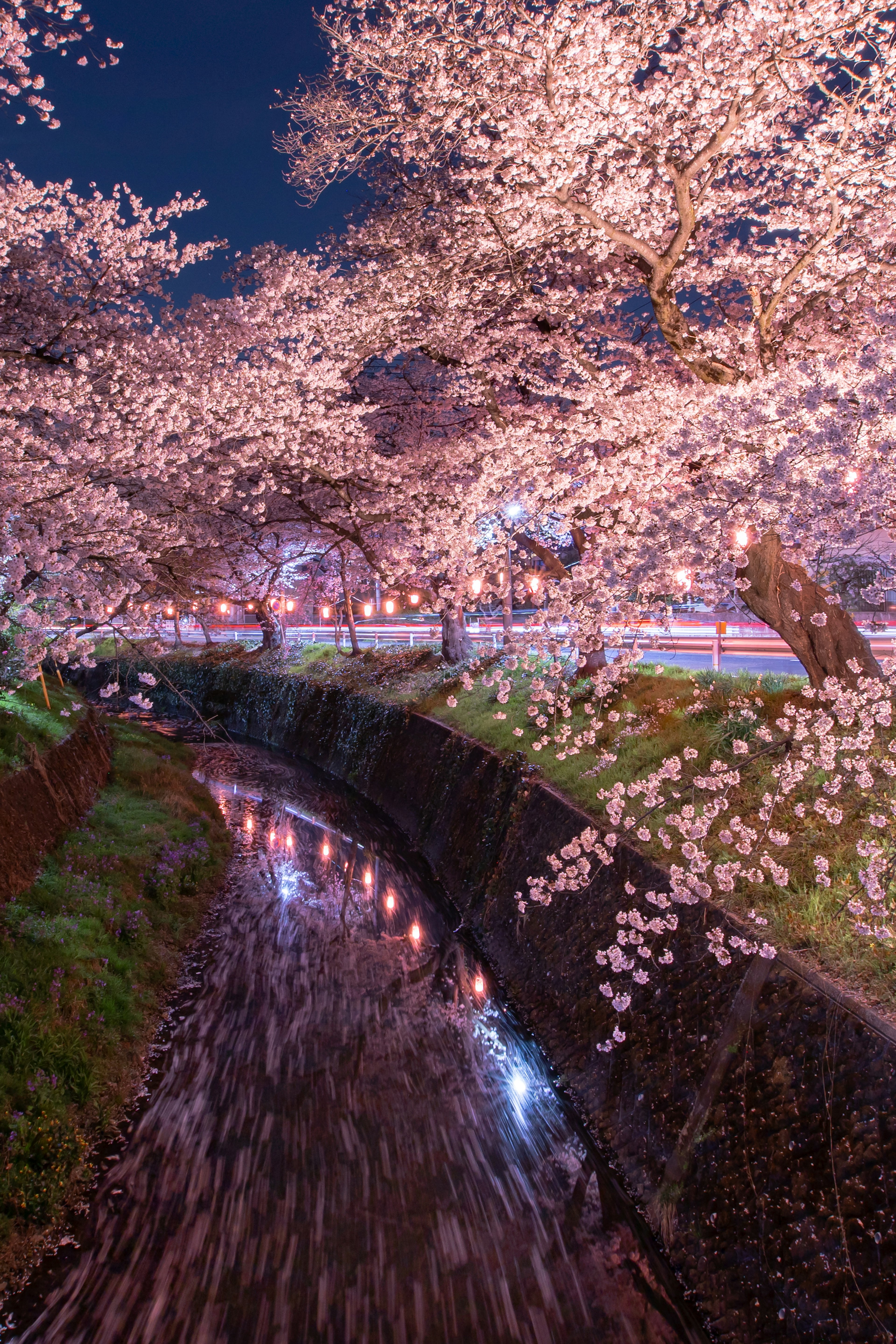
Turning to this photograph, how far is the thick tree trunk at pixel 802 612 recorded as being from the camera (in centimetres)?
894

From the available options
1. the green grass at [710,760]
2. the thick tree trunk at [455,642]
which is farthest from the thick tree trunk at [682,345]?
the thick tree trunk at [455,642]

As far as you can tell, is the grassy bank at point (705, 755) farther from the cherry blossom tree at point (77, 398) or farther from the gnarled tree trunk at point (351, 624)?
the gnarled tree trunk at point (351, 624)

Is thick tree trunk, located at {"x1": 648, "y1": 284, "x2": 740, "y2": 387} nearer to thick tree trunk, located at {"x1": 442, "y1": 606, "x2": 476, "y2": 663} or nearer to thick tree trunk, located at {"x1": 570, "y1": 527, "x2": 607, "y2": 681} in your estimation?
thick tree trunk, located at {"x1": 570, "y1": 527, "x2": 607, "y2": 681}

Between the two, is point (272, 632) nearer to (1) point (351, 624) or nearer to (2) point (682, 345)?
(1) point (351, 624)

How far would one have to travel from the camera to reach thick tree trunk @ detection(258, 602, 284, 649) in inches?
1437

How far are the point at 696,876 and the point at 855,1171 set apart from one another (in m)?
2.90

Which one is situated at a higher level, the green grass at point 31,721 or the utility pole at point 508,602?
the utility pole at point 508,602

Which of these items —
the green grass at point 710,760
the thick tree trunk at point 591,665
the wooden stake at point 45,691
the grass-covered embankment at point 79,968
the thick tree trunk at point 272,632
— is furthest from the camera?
the thick tree trunk at point 272,632

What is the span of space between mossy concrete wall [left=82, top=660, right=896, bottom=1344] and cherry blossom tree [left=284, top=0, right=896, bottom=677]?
3999 mm

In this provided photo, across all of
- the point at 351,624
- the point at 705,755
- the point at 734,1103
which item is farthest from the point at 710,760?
the point at 351,624

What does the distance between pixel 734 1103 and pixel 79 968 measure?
673 centimetres

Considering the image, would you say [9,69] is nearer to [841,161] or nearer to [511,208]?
[511,208]

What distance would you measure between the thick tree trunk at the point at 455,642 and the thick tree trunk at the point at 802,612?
14565 mm

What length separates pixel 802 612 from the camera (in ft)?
29.8
